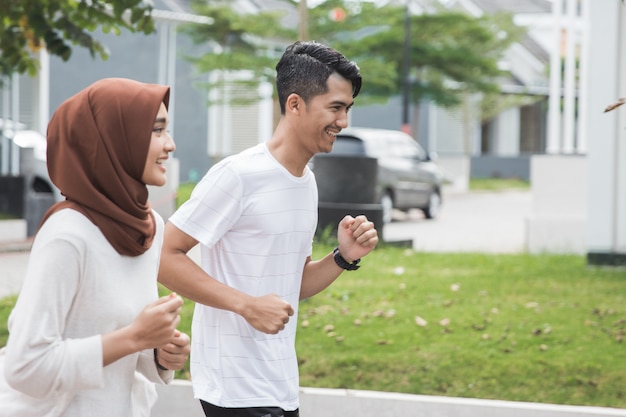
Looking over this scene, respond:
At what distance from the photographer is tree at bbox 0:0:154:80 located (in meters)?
7.66

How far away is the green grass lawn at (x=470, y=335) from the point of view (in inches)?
260

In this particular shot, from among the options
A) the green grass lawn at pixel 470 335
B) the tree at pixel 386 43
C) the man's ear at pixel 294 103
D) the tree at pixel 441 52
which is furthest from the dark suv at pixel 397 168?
the man's ear at pixel 294 103

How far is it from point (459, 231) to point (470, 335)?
1254 centimetres

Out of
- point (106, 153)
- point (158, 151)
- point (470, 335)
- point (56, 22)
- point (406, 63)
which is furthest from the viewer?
point (406, 63)

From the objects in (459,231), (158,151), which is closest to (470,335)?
(158,151)

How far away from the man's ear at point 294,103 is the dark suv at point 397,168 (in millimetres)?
16665

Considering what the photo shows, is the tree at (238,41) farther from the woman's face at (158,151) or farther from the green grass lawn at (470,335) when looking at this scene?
the woman's face at (158,151)

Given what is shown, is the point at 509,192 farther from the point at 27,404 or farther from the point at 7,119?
the point at 27,404

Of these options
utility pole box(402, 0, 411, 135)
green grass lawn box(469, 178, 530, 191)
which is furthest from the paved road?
green grass lawn box(469, 178, 530, 191)

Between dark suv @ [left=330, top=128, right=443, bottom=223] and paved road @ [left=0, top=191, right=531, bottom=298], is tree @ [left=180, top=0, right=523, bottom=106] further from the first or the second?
dark suv @ [left=330, top=128, right=443, bottom=223]

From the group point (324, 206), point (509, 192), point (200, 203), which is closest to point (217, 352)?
point (200, 203)

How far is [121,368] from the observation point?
2.79 m

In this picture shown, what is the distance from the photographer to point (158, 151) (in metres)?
2.75

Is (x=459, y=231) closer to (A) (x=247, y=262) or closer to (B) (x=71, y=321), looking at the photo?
(A) (x=247, y=262)
